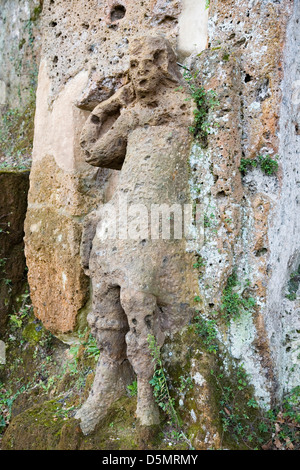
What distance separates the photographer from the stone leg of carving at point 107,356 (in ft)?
9.43

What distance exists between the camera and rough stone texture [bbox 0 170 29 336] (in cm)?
450

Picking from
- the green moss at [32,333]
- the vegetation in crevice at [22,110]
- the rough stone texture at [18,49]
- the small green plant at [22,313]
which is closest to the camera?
the green moss at [32,333]

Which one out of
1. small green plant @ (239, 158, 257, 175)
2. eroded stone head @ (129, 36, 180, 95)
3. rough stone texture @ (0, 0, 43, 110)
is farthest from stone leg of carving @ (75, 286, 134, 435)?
rough stone texture @ (0, 0, 43, 110)

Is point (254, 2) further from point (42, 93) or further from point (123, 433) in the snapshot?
point (123, 433)

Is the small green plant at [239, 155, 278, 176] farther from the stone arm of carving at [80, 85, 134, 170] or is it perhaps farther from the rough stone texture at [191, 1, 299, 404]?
the stone arm of carving at [80, 85, 134, 170]

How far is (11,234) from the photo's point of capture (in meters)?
4.56

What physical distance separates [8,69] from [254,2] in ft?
13.7

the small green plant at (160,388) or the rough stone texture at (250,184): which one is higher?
the rough stone texture at (250,184)

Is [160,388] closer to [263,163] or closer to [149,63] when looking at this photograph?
[263,163]

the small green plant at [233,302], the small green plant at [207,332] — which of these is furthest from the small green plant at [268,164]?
the small green plant at [207,332]

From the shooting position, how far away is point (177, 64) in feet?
10.1

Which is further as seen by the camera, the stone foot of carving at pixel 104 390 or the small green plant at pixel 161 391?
the stone foot of carving at pixel 104 390

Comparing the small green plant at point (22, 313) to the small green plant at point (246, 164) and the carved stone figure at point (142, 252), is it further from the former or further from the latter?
the small green plant at point (246, 164)

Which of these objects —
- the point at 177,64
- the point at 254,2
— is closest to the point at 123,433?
the point at 177,64
